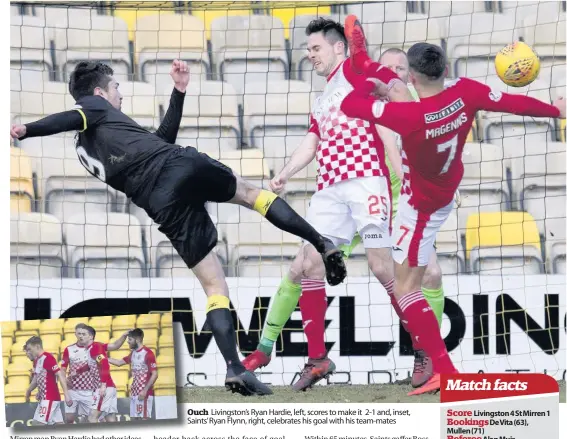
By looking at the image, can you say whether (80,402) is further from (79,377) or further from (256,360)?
(256,360)

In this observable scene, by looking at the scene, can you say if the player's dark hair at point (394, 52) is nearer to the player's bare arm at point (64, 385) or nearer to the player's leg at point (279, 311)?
the player's leg at point (279, 311)

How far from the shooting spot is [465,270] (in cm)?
648

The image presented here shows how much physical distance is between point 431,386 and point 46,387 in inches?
82.5

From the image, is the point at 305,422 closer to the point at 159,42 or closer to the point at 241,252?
the point at 241,252

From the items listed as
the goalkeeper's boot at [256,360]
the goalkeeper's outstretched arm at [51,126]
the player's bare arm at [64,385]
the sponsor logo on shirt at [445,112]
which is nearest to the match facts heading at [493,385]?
the goalkeeper's boot at [256,360]

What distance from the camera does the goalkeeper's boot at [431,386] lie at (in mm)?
5934

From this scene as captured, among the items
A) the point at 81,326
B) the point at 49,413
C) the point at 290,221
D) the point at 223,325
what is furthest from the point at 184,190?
the point at 49,413

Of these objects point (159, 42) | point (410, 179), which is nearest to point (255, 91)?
point (159, 42)

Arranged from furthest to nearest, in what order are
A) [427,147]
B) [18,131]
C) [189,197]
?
[427,147]
[189,197]
[18,131]

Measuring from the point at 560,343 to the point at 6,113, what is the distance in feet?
11.4

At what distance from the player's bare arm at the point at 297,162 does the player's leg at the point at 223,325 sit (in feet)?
2.37

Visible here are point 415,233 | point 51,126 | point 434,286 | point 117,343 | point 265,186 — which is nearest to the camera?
point 51,126

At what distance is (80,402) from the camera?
19.7 ft

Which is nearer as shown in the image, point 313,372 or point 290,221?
point 290,221
